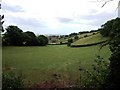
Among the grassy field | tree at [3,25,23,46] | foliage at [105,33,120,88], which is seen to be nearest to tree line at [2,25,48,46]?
tree at [3,25,23,46]

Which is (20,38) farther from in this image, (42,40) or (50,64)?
(50,64)

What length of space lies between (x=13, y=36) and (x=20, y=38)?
50cm

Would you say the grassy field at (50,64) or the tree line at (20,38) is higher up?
the tree line at (20,38)

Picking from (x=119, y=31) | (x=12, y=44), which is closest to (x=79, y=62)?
(x=119, y=31)

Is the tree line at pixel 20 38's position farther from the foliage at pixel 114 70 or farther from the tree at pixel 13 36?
the foliage at pixel 114 70

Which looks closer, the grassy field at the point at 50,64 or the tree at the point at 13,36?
the grassy field at the point at 50,64

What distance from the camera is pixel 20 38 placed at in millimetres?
17609

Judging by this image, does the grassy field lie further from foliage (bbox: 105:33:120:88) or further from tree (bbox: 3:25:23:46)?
foliage (bbox: 105:33:120:88)

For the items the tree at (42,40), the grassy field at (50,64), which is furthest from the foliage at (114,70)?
the tree at (42,40)

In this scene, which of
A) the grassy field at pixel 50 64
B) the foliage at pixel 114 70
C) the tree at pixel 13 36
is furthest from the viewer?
the tree at pixel 13 36

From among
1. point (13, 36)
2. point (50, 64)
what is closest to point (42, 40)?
point (13, 36)

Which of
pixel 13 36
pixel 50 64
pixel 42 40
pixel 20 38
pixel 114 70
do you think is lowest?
pixel 50 64

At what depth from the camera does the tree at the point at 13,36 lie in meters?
16.9

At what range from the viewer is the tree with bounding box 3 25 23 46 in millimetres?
16875
